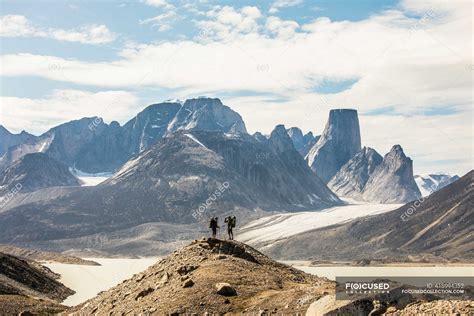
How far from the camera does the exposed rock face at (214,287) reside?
35.8m

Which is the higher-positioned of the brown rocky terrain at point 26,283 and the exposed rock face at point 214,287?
the exposed rock face at point 214,287

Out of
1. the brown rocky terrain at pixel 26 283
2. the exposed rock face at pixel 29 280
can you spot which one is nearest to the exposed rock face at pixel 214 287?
the brown rocky terrain at pixel 26 283

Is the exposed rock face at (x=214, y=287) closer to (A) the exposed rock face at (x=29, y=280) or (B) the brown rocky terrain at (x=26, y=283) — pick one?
(B) the brown rocky terrain at (x=26, y=283)

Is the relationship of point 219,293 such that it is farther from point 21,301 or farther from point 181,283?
point 21,301

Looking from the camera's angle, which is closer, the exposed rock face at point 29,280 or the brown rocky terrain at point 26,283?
the brown rocky terrain at point 26,283

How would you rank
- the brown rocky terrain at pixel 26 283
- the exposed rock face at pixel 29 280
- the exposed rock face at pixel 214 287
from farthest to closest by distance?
the exposed rock face at pixel 29 280 → the brown rocky terrain at pixel 26 283 → the exposed rock face at pixel 214 287

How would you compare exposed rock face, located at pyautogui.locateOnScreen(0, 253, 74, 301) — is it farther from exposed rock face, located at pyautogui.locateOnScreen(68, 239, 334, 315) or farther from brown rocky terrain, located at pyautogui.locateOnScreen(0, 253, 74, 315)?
exposed rock face, located at pyautogui.locateOnScreen(68, 239, 334, 315)

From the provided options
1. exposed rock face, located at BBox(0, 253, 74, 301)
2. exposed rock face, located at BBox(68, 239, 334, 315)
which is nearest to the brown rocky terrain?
exposed rock face, located at BBox(0, 253, 74, 301)

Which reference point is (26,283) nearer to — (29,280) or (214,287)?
(29,280)

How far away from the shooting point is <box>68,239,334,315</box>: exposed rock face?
117 ft

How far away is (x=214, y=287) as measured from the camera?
38875 mm

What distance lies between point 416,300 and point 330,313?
432cm

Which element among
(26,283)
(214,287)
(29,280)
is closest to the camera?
(214,287)

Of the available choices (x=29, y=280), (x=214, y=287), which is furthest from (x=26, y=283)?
(x=214, y=287)
